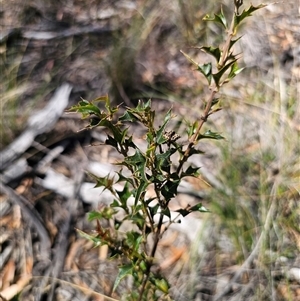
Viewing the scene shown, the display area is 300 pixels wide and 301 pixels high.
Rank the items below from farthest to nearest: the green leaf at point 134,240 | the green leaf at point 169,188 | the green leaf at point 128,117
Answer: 1. the green leaf at point 134,240
2. the green leaf at point 169,188
3. the green leaf at point 128,117

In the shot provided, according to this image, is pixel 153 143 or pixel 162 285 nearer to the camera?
pixel 153 143

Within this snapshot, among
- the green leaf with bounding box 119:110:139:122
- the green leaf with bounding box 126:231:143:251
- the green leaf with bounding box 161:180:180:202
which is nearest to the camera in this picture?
the green leaf with bounding box 119:110:139:122

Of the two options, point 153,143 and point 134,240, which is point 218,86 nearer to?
point 153,143

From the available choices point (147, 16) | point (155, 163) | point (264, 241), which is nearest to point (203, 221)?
point (264, 241)

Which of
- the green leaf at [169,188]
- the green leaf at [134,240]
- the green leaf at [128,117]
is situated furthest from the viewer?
the green leaf at [134,240]

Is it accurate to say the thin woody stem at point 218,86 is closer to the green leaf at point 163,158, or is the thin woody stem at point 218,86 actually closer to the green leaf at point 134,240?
the green leaf at point 163,158

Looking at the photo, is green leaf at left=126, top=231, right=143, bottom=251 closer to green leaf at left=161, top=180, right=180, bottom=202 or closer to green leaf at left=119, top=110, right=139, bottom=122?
green leaf at left=161, top=180, right=180, bottom=202

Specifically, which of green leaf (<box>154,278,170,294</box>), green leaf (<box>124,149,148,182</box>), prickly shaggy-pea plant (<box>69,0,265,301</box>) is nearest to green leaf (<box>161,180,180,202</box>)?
prickly shaggy-pea plant (<box>69,0,265,301</box>)

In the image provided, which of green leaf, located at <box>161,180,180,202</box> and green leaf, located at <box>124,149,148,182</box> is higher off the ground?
green leaf, located at <box>124,149,148,182</box>

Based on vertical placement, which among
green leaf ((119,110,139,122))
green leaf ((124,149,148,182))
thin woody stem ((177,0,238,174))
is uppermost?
thin woody stem ((177,0,238,174))

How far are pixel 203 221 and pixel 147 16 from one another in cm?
163

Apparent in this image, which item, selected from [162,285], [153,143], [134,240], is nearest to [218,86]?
[153,143]

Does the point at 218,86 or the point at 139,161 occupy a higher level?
the point at 218,86

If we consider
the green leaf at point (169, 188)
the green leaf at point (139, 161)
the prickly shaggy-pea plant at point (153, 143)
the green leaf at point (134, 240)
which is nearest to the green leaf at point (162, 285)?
the prickly shaggy-pea plant at point (153, 143)
